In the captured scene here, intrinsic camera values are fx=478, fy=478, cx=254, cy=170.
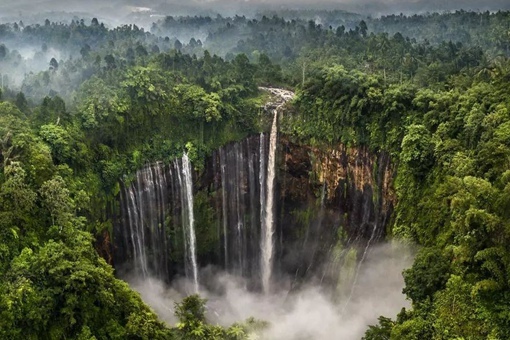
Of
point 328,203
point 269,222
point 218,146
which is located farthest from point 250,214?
point 328,203

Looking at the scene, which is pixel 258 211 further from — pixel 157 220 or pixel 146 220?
pixel 146 220

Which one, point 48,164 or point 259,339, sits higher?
point 48,164

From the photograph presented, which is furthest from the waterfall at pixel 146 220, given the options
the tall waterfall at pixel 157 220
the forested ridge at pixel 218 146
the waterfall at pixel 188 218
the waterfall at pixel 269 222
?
the waterfall at pixel 269 222

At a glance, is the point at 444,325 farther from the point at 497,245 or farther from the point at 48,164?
the point at 48,164

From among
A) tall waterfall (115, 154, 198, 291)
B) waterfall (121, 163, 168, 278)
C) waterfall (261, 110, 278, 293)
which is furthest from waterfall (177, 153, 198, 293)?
waterfall (261, 110, 278, 293)

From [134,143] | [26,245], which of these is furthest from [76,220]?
[134,143]

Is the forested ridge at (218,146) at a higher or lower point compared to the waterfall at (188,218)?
higher

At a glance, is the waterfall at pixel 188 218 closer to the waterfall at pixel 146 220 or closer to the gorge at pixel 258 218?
the gorge at pixel 258 218
